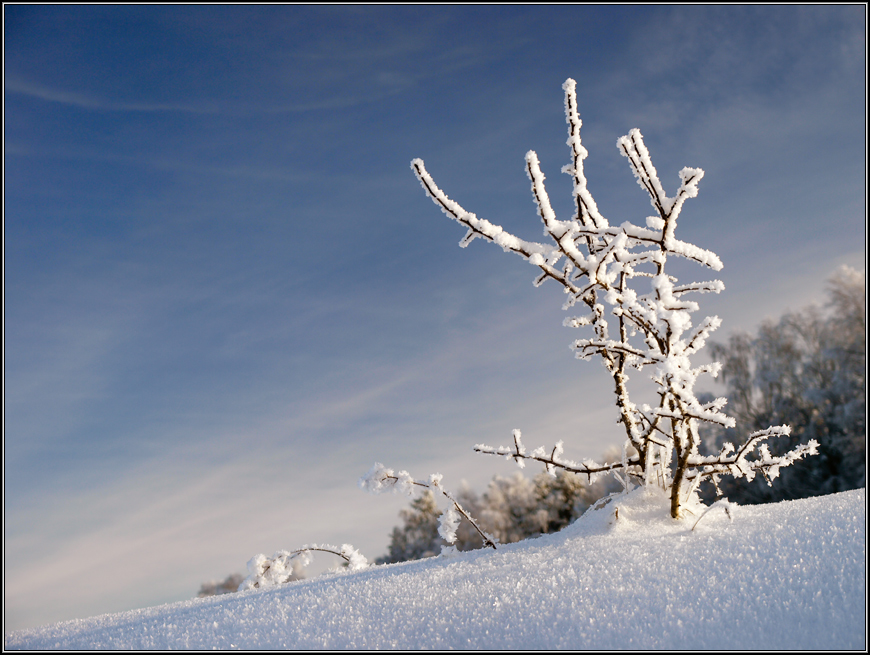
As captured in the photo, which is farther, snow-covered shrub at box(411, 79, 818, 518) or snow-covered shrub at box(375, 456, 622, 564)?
snow-covered shrub at box(375, 456, 622, 564)

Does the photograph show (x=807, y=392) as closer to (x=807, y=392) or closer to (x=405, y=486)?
(x=807, y=392)

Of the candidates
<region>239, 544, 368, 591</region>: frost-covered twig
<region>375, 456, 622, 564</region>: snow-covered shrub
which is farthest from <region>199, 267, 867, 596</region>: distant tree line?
<region>239, 544, 368, 591</region>: frost-covered twig

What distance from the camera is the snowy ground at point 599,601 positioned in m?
1.26

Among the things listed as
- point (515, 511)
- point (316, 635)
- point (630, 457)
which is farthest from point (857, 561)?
point (515, 511)

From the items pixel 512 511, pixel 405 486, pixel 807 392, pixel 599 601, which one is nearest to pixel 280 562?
pixel 405 486

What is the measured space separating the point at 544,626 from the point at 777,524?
98cm

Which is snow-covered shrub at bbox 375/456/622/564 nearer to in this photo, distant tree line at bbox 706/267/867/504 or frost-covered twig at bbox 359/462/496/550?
distant tree line at bbox 706/267/867/504

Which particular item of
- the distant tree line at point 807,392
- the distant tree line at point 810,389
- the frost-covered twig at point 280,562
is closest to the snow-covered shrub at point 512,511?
the distant tree line at point 807,392

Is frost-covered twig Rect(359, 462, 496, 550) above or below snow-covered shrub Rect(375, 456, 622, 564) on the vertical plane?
above

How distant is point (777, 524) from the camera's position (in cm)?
180

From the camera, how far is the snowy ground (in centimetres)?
126

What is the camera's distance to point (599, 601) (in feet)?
4.62

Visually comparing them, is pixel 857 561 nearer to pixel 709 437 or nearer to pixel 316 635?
pixel 316 635

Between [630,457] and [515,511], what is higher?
[630,457]
